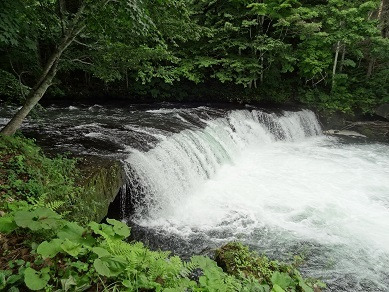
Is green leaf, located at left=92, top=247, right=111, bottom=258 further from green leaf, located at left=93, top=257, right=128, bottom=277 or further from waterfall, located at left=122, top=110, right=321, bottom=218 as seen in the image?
waterfall, located at left=122, top=110, right=321, bottom=218

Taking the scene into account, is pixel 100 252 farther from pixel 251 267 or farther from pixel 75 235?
pixel 251 267

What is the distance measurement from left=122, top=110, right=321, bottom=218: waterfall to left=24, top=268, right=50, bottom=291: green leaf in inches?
168

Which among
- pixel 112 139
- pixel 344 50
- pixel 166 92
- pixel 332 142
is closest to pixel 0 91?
pixel 112 139

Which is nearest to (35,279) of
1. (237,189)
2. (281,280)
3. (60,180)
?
(281,280)

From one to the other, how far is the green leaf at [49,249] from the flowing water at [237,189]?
3264 mm

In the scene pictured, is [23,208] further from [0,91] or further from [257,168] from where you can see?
[257,168]

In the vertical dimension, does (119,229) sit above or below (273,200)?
above

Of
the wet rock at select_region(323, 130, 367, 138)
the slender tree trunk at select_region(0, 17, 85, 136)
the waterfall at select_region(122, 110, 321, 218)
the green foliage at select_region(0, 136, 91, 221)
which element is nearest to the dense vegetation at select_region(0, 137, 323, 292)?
the green foliage at select_region(0, 136, 91, 221)

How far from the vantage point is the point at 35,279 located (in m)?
1.83

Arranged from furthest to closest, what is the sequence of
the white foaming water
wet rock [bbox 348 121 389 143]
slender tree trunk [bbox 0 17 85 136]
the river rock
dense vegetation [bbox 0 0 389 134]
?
the river rock
wet rock [bbox 348 121 389 143]
dense vegetation [bbox 0 0 389 134]
the white foaming water
slender tree trunk [bbox 0 17 85 136]

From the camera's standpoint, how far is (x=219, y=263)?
13.1 feet

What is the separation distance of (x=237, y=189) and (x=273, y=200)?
1.06 m

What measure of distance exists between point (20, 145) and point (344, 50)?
654 inches

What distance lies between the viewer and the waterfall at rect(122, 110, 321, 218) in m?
6.35
